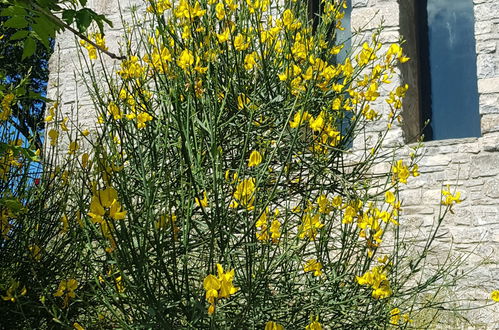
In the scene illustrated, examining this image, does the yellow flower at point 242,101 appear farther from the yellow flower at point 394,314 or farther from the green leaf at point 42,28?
the yellow flower at point 394,314

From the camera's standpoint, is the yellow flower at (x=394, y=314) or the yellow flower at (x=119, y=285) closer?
the yellow flower at (x=119, y=285)

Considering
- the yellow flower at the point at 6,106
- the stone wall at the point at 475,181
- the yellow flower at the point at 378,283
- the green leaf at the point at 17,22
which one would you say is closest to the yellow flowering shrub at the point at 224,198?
the yellow flower at the point at 378,283

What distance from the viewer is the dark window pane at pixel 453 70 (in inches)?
240

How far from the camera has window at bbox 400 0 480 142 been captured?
609 cm

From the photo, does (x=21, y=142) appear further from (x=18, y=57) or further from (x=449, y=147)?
(x=18, y=57)

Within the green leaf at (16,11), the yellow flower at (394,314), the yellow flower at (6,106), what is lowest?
the yellow flower at (394,314)

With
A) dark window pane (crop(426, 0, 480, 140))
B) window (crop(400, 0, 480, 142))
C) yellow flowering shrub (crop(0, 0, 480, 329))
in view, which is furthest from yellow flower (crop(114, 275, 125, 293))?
dark window pane (crop(426, 0, 480, 140))

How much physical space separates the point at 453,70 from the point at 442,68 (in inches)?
3.9

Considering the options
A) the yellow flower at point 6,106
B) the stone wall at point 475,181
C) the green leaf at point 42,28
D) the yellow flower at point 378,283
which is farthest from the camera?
the stone wall at point 475,181

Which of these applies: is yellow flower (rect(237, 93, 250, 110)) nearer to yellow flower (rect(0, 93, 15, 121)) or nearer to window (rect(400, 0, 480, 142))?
yellow flower (rect(0, 93, 15, 121))

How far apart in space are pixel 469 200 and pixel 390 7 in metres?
1.75

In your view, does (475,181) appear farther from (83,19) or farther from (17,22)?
(17,22)

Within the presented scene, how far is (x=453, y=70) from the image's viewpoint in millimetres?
6242

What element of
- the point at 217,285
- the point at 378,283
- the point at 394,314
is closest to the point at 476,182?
the point at 394,314
